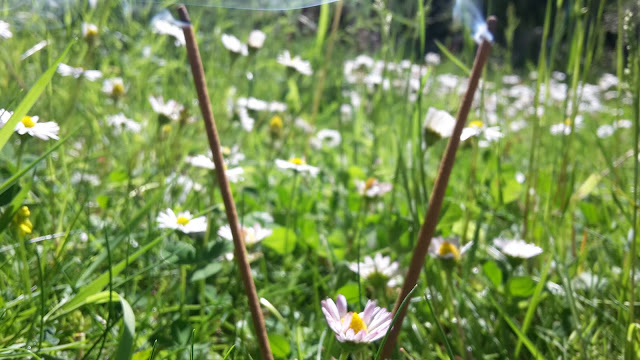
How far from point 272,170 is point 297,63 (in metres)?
0.24

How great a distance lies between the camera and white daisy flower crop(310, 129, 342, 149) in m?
1.52

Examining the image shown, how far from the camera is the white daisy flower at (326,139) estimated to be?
1519 millimetres

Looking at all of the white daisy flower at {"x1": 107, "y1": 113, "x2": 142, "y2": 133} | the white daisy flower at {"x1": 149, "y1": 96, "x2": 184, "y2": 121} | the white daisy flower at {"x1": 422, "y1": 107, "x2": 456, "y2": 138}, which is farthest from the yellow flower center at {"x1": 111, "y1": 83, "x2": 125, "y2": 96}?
the white daisy flower at {"x1": 422, "y1": 107, "x2": 456, "y2": 138}

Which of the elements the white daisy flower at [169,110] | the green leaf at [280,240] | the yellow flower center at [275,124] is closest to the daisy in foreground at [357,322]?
the green leaf at [280,240]

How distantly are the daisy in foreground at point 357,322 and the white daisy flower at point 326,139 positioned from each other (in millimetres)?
1085

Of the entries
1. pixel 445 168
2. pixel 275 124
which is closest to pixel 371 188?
pixel 275 124

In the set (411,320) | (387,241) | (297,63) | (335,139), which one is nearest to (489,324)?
(411,320)

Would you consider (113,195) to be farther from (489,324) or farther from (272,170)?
(489,324)

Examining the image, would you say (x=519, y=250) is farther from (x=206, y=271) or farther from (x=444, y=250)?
(x=206, y=271)

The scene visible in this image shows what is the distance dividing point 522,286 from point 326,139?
1.11 metres

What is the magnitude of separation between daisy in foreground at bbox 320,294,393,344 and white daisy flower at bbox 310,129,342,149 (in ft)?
3.56

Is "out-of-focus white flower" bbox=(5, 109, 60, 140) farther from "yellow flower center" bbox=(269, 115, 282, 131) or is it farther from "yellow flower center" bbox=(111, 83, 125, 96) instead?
"yellow flower center" bbox=(269, 115, 282, 131)

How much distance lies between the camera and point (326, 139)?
1.72 m

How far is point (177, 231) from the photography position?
2.07 feet
